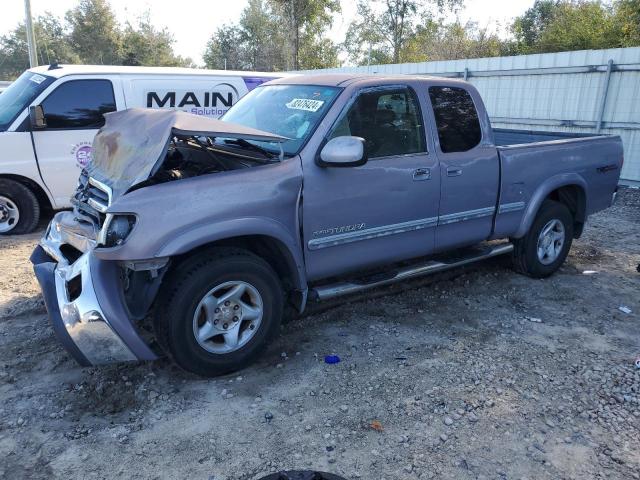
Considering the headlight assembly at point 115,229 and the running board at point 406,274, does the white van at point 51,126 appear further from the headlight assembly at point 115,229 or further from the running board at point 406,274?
the running board at point 406,274

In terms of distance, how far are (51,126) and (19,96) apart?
2.01 feet

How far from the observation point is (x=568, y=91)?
1141cm

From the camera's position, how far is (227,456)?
9.51 feet

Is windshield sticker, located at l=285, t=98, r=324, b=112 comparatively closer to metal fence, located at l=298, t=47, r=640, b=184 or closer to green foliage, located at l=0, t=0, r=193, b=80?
metal fence, located at l=298, t=47, r=640, b=184

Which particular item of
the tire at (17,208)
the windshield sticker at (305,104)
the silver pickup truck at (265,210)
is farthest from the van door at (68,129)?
the windshield sticker at (305,104)

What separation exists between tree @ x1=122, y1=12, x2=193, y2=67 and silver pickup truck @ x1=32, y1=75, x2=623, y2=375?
3950 centimetres

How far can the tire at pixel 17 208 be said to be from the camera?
678 centimetres

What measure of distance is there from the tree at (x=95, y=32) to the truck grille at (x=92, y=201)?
41.3 meters

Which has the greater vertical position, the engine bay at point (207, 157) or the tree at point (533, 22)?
the tree at point (533, 22)

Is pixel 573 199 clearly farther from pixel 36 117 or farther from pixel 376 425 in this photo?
pixel 36 117

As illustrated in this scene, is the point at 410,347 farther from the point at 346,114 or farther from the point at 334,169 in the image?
the point at 346,114

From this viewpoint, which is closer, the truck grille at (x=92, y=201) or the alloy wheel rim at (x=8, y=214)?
the truck grille at (x=92, y=201)

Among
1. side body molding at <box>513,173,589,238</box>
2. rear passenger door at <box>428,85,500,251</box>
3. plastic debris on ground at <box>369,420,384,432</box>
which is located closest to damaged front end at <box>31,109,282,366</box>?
plastic debris on ground at <box>369,420,384,432</box>

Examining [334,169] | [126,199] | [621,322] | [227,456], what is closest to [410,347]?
[334,169]
